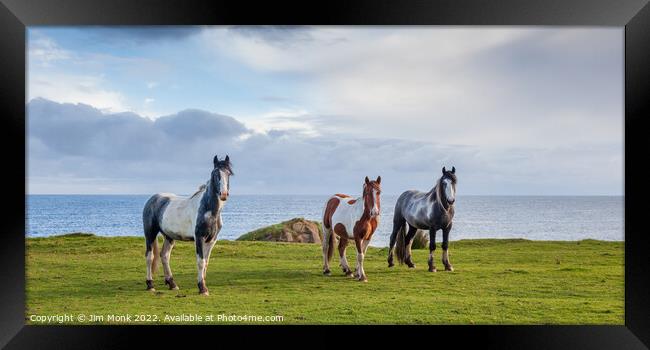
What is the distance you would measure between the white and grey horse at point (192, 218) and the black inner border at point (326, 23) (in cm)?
98

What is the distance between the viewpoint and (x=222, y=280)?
7.63 meters

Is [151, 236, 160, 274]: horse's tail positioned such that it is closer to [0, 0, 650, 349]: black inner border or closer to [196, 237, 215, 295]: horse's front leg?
[196, 237, 215, 295]: horse's front leg

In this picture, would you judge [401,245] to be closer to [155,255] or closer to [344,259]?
[344,259]

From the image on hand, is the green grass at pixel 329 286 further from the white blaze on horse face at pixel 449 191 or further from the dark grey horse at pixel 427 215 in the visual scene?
the white blaze on horse face at pixel 449 191

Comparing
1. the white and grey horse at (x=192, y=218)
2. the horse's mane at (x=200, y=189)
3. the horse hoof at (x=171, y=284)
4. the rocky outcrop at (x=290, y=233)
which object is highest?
the horse's mane at (x=200, y=189)

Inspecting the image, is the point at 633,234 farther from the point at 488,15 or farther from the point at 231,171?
the point at 231,171

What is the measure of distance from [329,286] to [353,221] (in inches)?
40.2

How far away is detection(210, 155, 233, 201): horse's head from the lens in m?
6.02

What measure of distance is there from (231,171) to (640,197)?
474cm

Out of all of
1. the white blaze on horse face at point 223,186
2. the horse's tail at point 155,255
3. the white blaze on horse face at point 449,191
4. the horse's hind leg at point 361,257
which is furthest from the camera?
the white blaze on horse face at point 449,191

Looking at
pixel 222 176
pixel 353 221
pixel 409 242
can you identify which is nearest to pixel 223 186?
pixel 222 176

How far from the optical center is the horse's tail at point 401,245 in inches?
349

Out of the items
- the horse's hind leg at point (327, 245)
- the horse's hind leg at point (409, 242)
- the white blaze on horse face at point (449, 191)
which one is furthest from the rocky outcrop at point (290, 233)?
the white blaze on horse face at point (449, 191)

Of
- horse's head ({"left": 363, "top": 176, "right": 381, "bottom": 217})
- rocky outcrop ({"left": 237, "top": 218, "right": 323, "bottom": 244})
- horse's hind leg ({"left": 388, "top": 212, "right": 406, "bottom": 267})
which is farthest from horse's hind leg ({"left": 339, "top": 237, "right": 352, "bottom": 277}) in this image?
rocky outcrop ({"left": 237, "top": 218, "right": 323, "bottom": 244})
